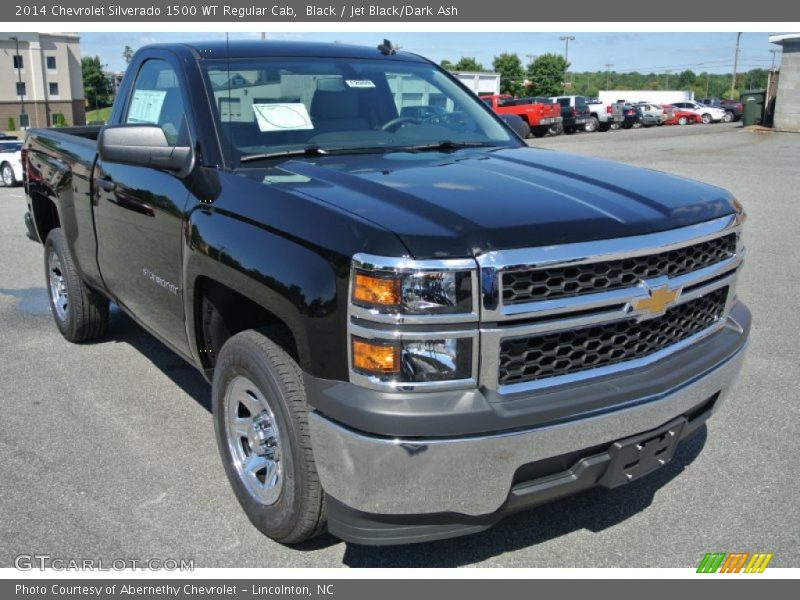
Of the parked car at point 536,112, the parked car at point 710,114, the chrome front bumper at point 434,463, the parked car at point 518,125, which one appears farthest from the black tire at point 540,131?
the chrome front bumper at point 434,463

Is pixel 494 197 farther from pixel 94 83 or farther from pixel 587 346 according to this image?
pixel 94 83

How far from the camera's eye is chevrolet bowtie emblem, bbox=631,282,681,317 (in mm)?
2703

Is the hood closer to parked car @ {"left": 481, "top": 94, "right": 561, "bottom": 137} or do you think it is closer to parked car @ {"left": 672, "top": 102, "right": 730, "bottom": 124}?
parked car @ {"left": 481, "top": 94, "right": 561, "bottom": 137}

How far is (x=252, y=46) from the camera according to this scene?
13.4 ft

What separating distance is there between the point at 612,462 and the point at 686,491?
1028 millimetres

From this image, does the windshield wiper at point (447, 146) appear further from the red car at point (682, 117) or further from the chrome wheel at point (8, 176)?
the red car at point (682, 117)

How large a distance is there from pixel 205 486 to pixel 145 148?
1.52 m

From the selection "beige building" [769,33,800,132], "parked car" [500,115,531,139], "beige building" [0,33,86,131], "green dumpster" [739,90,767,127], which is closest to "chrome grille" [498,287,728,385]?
"parked car" [500,115,531,139]

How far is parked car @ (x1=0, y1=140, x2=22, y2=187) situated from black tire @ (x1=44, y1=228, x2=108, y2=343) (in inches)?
557

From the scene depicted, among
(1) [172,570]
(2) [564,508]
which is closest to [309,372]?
(1) [172,570]

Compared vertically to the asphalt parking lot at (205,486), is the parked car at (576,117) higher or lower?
higher

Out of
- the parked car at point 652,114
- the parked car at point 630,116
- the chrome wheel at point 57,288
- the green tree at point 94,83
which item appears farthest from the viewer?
the green tree at point 94,83

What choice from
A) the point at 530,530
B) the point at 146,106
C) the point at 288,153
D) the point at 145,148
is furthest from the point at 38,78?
the point at 530,530

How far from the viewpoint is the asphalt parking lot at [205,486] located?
311 centimetres
